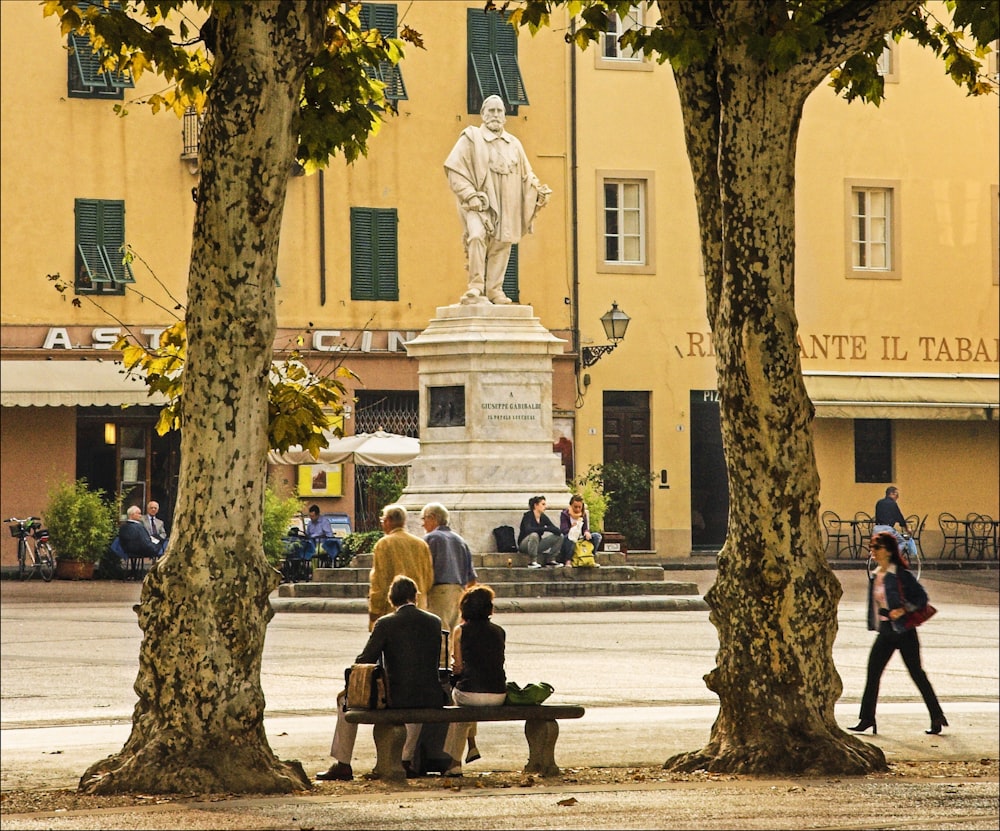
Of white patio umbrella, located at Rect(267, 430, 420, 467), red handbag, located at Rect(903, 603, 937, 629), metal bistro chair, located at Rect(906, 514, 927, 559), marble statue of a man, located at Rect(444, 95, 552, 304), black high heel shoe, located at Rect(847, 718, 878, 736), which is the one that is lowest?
black high heel shoe, located at Rect(847, 718, 878, 736)

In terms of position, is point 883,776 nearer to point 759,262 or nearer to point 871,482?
point 759,262

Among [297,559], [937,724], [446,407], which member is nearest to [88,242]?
[297,559]

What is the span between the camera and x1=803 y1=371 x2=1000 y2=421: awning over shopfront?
Answer: 39875 mm

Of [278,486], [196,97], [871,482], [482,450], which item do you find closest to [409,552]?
[196,97]

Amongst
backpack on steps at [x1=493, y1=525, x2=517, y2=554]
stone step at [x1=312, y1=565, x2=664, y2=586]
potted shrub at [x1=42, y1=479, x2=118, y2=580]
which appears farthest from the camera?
potted shrub at [x1=42, y1=479, x2=118, y2=580]

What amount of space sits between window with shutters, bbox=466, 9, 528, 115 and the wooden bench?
29.0 meters

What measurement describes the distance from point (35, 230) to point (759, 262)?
27398mm

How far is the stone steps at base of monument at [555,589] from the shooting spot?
2480cm

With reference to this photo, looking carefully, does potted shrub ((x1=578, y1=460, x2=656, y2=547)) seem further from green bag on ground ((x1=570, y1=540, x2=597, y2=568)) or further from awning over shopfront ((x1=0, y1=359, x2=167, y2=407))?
green bag on ground ((x1=570, y1=540, x2=597, y2=568))

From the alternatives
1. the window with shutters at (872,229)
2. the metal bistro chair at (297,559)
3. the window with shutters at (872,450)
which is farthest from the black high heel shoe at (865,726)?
the window with shutters at (872,229)

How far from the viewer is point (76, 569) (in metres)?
32.0

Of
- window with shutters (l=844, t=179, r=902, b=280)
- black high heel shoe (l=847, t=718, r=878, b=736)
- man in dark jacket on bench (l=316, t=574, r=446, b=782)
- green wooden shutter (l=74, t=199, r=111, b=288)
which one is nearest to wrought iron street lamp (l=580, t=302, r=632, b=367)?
window with shutters (l=844, t=179, r=902, b=280)

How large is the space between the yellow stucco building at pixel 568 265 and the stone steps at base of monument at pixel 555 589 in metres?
10.4

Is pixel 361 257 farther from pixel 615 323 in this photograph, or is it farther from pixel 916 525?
pixel 916 525
